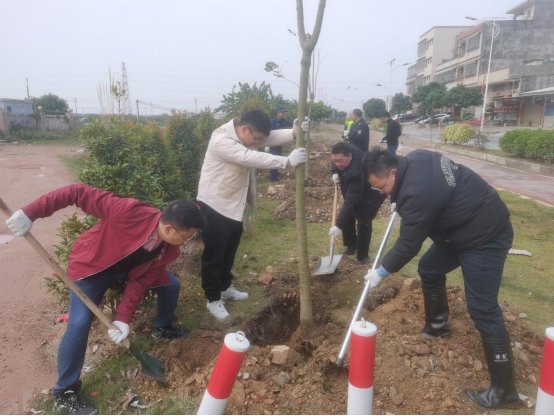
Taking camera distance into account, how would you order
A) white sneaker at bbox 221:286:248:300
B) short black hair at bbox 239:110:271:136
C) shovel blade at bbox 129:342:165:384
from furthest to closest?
white sneaker at bbox 221:286:248:300
short black hair at bbox 239:110:271:136
shovel blade at bbox 129:342:165:384

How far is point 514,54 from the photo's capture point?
159 feet

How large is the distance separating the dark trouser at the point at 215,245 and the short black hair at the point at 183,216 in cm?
98

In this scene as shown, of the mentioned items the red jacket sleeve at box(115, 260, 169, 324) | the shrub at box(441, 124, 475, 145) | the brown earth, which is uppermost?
the shrub at box(441, 124, 475, 145)

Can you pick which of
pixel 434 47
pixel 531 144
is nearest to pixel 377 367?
pixel 531 144

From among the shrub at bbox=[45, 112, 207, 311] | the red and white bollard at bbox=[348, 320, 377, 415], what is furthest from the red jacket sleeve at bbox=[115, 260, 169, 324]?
the red and white bollard at bbox=[348, 320, 377, 415]

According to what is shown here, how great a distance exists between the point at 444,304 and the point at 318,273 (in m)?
1.56

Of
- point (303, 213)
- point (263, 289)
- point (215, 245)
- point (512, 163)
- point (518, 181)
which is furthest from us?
point (512, 163)

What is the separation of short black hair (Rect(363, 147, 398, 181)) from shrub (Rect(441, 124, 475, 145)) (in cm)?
1970

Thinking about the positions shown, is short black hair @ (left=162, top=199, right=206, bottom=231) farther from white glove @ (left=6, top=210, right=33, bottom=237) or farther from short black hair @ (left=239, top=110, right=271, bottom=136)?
short black hair @ (left=239, top=110, right=271, bottom=136)

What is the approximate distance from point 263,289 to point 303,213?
1.53 metres

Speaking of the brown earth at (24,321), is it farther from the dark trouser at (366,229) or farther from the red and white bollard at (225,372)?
the dark trouser at (366,229)

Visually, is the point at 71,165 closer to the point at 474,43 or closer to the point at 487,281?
the point at 487,281

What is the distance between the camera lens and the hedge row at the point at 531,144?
13.9 metres

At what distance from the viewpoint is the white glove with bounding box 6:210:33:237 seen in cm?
244
